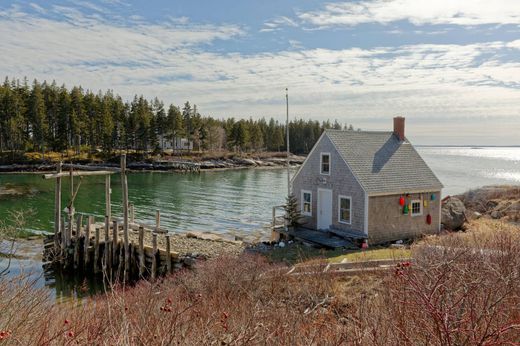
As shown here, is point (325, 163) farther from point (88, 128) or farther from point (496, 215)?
point (88, 128)

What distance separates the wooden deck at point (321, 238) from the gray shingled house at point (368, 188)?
1.62 ft

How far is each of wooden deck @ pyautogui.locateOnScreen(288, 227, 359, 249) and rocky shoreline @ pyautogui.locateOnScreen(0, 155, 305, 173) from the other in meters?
48.5

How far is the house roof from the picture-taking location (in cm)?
2355

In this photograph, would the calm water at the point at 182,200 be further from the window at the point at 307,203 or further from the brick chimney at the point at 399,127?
the brick chimney at the point at 399,127

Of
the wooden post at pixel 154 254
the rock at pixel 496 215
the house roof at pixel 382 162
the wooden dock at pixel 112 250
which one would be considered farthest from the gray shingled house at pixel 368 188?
the wooden post at pixel 154 254

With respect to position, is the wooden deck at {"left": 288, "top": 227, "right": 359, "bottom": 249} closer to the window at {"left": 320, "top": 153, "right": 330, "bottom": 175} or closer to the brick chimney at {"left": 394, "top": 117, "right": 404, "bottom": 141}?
the window at {"left": 320, "top": 153, "right": 330, "bottom": 175}

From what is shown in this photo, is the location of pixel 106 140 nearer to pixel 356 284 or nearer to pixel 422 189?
pixel 422 189

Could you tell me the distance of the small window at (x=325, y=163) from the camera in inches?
981

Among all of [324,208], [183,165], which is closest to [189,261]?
[324,208]

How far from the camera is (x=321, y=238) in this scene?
23500 millimetres

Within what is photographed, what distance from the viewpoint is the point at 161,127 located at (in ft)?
335

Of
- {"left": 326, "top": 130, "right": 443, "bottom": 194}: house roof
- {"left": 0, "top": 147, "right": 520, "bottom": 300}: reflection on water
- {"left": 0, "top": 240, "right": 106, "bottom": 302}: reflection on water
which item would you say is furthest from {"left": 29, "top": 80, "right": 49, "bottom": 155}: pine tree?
{"left": 326, "top": 130, "right": 443, "bottom": 194}: house roof

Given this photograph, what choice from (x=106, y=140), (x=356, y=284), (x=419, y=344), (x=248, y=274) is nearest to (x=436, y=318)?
(x=419, y=344)

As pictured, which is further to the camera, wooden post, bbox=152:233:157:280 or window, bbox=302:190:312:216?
window, bbox=302:190:312:216
